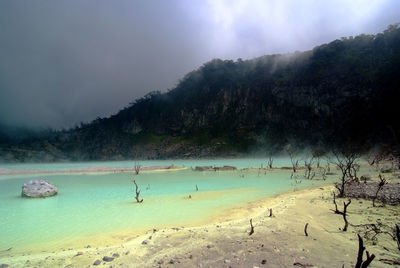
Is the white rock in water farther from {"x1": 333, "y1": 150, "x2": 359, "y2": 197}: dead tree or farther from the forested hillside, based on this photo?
the forested hillside

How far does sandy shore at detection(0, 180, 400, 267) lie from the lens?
6466 millimetres

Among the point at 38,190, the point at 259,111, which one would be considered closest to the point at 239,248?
the point at 38,190

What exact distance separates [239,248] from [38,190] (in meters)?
18.9

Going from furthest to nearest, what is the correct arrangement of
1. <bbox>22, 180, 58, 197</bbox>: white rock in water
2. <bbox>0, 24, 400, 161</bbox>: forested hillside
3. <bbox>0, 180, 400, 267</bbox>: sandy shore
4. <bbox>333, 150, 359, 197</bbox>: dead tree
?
1. <bbox>0, 24, 400, 161</bbox>: forested hillside
2. <bbox>22, 180, 58, 197</bbox>: white rock in water
3. <bbox>333, 150, 359, 197</bbox>: dead tree
4. <bbox>0, 180, 400, 267</bbox>: sandy shore

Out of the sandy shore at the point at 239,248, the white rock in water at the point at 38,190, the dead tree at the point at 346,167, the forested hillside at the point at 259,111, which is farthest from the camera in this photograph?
the forested hillside at the point at 259,111

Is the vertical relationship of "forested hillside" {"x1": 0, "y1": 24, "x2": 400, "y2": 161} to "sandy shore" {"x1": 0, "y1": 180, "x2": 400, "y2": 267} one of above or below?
above

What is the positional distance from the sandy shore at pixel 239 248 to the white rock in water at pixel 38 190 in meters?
13.0

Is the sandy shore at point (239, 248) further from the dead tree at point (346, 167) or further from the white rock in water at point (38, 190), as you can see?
the white rock in water at point (38, 190)

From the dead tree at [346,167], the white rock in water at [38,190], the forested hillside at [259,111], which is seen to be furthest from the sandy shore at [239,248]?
the forested hillside at [259,111]

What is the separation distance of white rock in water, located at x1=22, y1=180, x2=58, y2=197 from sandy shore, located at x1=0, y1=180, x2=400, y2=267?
13.0m

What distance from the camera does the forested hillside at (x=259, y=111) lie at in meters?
97.0

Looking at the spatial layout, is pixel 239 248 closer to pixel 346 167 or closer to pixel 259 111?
pixel 346 167

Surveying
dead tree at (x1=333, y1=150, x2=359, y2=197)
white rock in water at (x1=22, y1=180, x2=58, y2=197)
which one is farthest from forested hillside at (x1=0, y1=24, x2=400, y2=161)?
white rock in water at (x1=22, y1=180, x2=58, y2=197)

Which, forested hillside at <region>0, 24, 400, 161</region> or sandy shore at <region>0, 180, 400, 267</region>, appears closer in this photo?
sandy shore at <region>0, 180, 400, 267</region>
